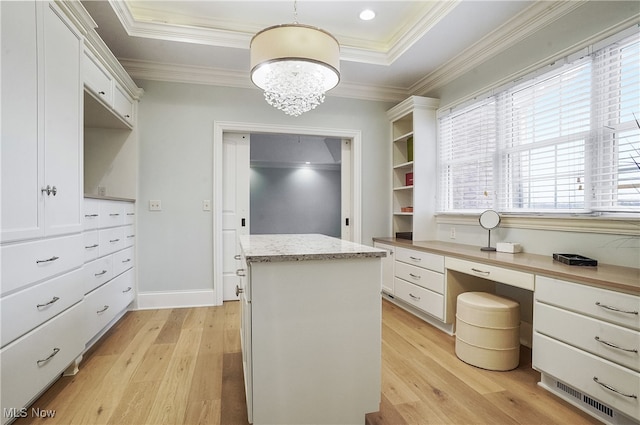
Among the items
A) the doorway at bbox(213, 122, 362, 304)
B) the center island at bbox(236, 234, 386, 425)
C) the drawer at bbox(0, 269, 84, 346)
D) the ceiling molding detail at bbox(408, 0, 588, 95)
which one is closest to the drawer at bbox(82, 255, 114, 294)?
the drawer at bbox(0, 269, 84, 346)

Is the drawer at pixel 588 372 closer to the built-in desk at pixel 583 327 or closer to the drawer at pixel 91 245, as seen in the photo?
the built-in desk at pixel 583 327

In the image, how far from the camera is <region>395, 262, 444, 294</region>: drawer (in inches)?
106

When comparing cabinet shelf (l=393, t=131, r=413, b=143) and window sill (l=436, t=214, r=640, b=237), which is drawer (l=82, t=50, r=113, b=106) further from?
window sill (l=436, t=214, r=640, b=237)

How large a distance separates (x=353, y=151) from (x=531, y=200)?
2066 mm

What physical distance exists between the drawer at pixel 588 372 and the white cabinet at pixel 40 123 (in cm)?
277

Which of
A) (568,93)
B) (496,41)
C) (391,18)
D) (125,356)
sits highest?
(391,18)

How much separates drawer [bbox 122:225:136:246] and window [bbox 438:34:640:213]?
338cm

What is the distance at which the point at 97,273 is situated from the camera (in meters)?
2.35

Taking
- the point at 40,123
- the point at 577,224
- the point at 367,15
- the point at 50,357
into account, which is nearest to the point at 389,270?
the point at 577,224

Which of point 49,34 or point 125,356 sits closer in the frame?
point 49,34

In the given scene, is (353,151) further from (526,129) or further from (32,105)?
(32,105)

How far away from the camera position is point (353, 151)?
3965mm

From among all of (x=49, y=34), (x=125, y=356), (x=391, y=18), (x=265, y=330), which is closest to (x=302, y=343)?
(x=265, y=330)

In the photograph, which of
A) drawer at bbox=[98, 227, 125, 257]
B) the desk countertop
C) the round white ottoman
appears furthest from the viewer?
drawer at bbox=[98, 227, 125, 257]
